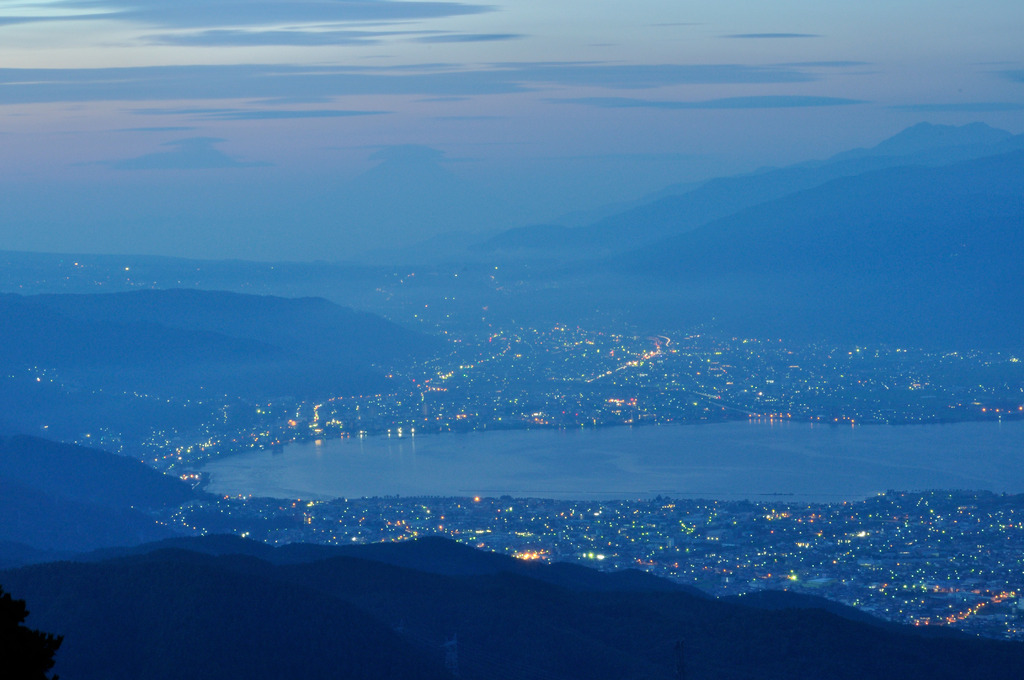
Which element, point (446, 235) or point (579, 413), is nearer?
point (579, 413)

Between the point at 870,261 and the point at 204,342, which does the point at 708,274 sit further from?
the point at 204,342

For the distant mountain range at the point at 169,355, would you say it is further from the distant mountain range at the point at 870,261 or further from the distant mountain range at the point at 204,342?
the distant mountain range at the point at 870,261

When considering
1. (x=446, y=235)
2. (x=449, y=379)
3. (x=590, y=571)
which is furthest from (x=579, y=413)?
(x=446, y=235)

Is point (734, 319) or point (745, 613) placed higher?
point (734, 319)

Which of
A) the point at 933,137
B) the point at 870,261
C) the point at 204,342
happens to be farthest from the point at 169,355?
the point at 933,137

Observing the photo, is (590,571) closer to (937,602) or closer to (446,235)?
(937,602)

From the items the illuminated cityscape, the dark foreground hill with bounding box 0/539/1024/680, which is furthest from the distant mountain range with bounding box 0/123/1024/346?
the dark foreground hill with bounding box 0/539/1024/680
